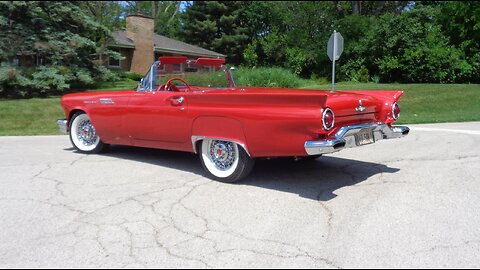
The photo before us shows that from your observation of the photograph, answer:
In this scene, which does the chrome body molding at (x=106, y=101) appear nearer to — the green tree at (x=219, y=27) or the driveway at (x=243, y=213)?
the driveway at (x=243, y=213)

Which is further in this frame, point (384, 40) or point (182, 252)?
point (384, 40)

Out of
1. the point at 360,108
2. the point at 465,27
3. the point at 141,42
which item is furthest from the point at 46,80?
the point at 465,27

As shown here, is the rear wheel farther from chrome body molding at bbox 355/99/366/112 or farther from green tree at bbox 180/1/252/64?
green tree at bbox 180/1/252/64

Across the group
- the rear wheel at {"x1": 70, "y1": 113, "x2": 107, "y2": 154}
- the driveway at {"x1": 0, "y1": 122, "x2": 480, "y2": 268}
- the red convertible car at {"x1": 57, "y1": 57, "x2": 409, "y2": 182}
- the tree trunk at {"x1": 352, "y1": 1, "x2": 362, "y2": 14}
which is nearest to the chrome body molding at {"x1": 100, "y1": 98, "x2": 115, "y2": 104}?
the red convertible car at {"x1": 57, "y1": 57, "x2": 409, "y2": 182}

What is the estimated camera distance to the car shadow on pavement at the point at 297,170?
5.39 metres

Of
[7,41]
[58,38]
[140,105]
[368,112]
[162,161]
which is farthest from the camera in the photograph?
[58,38]

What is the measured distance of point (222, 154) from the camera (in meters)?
5.62

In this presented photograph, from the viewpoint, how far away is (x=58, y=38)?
65.6 feet

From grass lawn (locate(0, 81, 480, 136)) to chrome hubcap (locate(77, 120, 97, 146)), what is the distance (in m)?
3.96

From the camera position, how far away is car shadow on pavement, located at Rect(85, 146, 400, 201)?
539cm

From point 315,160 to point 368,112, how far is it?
1572 mm

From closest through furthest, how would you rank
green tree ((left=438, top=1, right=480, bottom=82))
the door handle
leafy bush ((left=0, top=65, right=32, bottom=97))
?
the door handle
leafy bush ((left=0, top=65, right=32, bottom=97))
green tree ((left=438, top=1, right=480, bottom=82))

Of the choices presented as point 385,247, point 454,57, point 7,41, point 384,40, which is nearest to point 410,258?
point 385,247

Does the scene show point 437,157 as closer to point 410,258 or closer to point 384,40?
point 410,258
